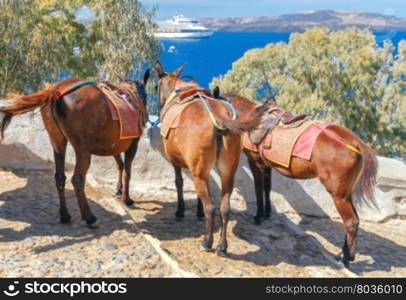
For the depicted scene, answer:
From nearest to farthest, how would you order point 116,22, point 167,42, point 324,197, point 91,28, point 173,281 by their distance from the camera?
point 173,281 → point 324,197 → point 116,22 → point 91,28 → point 167,42

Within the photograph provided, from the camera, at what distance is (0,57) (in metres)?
22.4

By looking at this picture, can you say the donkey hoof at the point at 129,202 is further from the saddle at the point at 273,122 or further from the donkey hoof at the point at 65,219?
the saddle at the point at 273,122

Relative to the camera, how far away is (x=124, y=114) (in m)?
6.00

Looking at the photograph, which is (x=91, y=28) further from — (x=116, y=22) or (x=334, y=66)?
(x=334, y=66)

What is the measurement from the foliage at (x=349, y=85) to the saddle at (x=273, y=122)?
17054 mm

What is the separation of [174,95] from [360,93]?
65.1ft

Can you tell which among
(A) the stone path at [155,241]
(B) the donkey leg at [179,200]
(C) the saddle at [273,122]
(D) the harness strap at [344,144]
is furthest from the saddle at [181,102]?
(A) the stone path at [155,241]

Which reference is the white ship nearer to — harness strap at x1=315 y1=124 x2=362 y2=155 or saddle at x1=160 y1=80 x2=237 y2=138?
saddle at x1=160 y1=80 x2=237 y2=138

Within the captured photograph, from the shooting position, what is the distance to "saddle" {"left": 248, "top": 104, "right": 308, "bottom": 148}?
229 inches

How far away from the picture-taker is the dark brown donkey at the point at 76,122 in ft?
17.4

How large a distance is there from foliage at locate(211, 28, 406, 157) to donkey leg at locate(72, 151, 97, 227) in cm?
1817

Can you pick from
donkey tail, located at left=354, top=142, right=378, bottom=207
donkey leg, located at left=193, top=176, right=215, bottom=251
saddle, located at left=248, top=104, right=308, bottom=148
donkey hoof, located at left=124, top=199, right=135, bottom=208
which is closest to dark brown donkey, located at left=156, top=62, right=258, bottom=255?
donkey leg, located at left=193, top=176, right=215, bottom=251

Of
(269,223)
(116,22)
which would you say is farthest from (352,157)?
(116,22)

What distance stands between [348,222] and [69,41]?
24.5 meters
